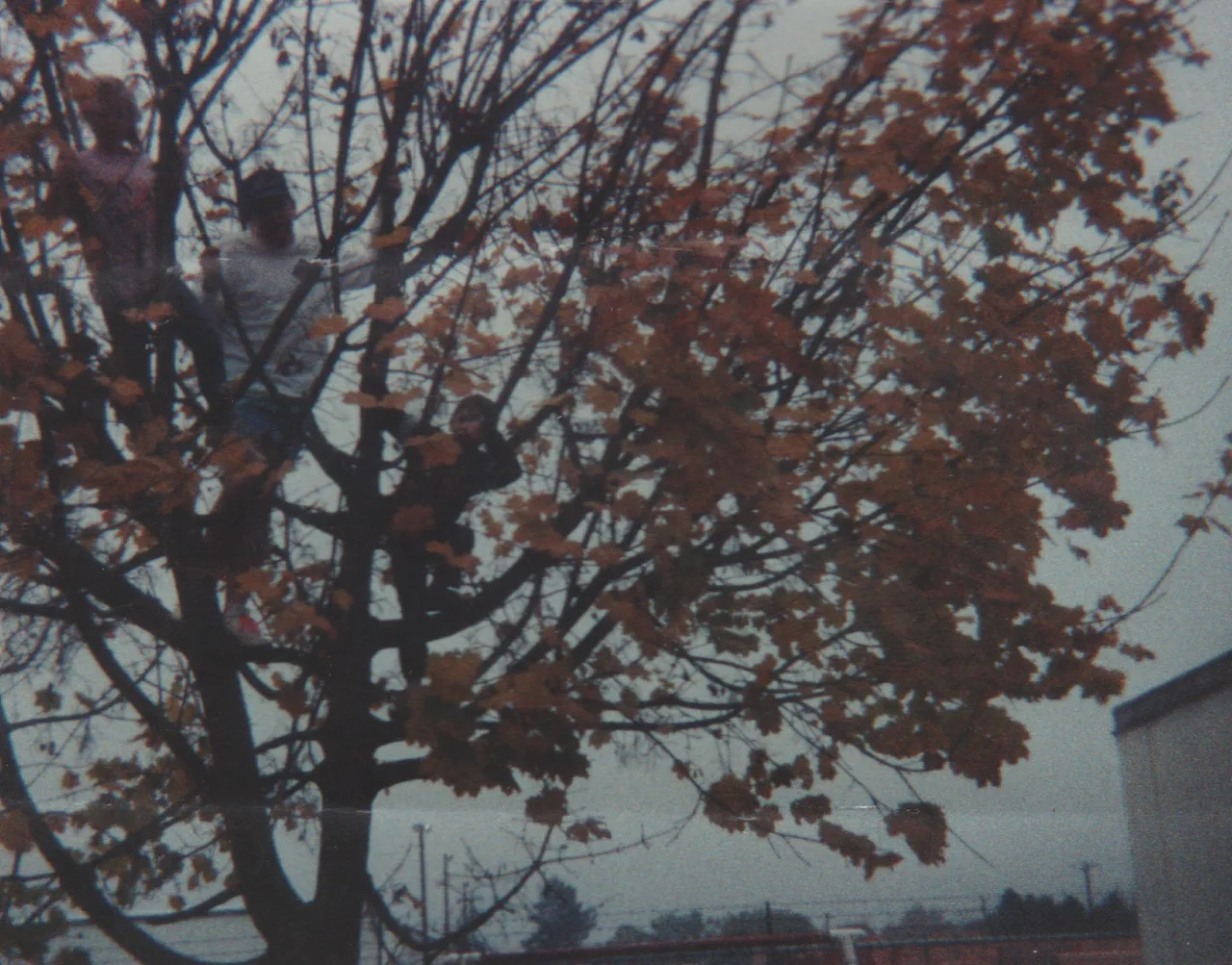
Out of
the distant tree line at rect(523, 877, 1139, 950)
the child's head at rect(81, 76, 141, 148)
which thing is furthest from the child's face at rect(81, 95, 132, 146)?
the distant tree line at rect(523, 877, 1139, 950)

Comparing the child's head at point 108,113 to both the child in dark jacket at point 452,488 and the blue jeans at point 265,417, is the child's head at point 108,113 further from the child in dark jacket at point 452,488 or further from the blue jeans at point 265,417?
the child in dark jacket at point 452,488

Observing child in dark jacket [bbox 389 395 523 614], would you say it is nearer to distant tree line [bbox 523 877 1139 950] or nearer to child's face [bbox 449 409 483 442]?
child's face [bbox 449 409 483 442]

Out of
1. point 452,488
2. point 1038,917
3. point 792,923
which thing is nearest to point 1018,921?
point 1038,917

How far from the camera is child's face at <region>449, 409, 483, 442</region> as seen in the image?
3.45 metres

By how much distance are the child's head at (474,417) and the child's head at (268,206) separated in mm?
865

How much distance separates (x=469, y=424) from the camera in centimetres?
345

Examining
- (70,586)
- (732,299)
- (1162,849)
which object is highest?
(732,299)

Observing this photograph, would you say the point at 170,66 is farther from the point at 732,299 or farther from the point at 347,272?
the point at 732,299

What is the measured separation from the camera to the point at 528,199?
3.72 metres

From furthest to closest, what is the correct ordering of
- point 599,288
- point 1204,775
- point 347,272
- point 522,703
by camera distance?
point 1204,775 < point 347,272 < point 599,288 < point 522,703

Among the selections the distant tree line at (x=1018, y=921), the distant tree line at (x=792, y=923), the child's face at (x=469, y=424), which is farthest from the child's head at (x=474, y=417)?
the distant tree line at (x=1018, y=921)

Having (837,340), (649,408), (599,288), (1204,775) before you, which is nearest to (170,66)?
(599,288)

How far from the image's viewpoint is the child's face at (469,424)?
345 cm

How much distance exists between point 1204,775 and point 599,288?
9.91 ft
